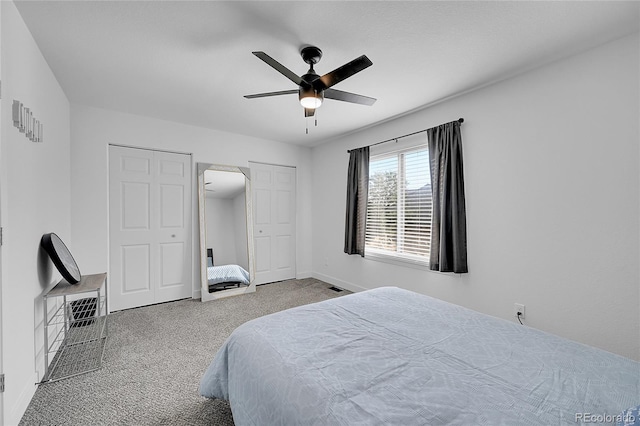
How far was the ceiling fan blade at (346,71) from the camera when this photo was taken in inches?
68.3

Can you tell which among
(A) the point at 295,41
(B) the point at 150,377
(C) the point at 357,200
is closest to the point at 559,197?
(C) the point at 357,200

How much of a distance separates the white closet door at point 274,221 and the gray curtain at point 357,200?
1.24 meters

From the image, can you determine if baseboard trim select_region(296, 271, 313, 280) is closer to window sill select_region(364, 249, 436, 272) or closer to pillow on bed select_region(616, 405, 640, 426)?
window sill select_region(364, 249, 436, 272)

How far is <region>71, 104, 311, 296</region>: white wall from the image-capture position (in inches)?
126

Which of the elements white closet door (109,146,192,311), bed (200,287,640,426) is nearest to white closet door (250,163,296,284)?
white closet door (109,146,192,311)

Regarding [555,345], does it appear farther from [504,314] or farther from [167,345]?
[167,345]

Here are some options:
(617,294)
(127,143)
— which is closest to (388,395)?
(617,294)

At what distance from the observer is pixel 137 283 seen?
11.7ft

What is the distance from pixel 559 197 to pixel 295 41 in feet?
8.21

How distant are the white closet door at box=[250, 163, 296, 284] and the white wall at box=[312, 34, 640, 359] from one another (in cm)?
266

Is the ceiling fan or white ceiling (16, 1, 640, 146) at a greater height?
white ceiling (16, 1, 640, 146)

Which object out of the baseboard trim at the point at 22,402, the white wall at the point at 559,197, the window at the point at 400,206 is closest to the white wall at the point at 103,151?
the baseboard trim at the point at 22,402

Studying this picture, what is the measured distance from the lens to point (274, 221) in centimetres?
484

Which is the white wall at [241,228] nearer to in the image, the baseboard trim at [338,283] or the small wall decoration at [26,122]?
the baseboard trim at [338,283]
